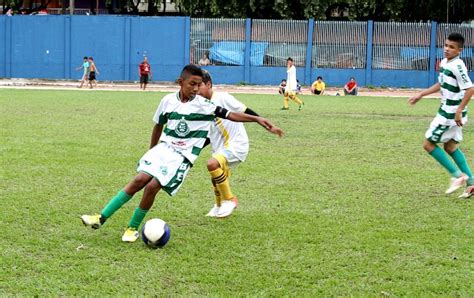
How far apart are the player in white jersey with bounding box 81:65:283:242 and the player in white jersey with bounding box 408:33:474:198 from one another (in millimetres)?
2986

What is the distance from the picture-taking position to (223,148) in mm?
7789

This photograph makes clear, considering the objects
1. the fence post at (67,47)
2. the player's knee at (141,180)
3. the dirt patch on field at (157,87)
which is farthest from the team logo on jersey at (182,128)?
the fence post at (67,47)

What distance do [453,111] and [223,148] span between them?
272 centimetres

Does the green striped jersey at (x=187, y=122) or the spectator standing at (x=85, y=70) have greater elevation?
the green striped jersey at (x=187, y=122)

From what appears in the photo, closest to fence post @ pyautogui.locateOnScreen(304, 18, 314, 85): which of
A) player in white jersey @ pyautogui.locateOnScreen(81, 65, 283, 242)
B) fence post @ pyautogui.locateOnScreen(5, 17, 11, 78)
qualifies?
fence post @ pyautogui.locateOnScreen(5, 17, 11, 78)

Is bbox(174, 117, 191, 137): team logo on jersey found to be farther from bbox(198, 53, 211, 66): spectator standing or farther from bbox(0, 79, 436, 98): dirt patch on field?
bbox(198, 53, 211, 66): spectator standing

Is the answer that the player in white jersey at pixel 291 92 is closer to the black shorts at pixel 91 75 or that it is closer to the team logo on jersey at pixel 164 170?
the black shorts at pixel 91 75

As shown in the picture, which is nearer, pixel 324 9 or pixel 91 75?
pixel 91 75

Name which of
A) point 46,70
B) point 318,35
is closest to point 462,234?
point 318,35

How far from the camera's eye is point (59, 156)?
1127 centimetres

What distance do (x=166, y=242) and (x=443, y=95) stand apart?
13.5 feet

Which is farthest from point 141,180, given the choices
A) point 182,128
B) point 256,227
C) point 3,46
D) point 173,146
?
point 3,46

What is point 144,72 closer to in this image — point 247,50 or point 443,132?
point 247,50

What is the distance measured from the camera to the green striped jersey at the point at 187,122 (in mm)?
6570
